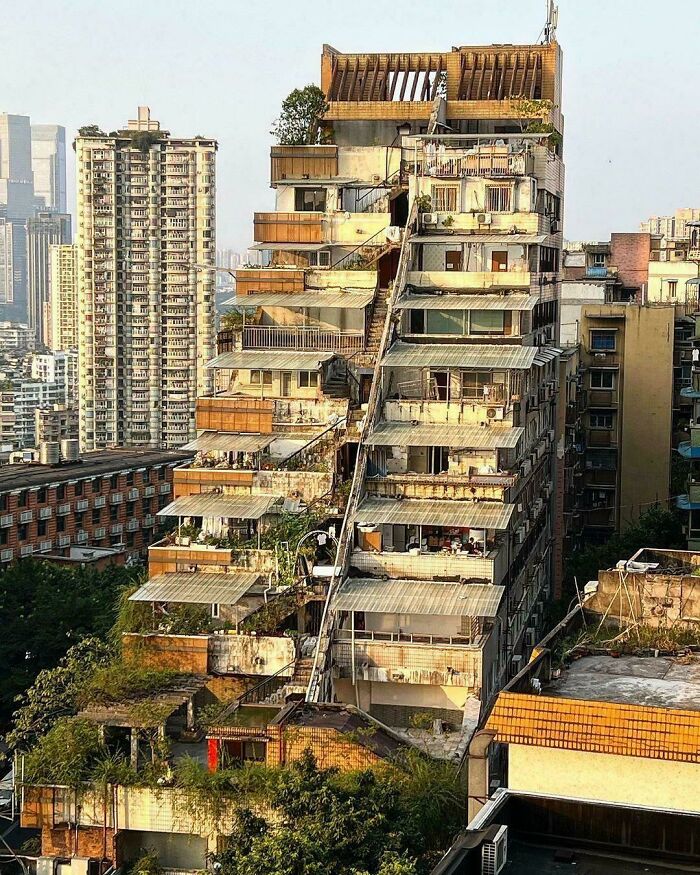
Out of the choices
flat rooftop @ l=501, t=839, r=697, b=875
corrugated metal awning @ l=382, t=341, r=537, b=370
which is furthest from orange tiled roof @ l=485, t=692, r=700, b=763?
corrugated metal awning @ l=382, t=341, r=537, b=370

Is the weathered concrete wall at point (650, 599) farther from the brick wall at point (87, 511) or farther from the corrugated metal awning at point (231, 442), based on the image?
the brick wall at point (87, 511)

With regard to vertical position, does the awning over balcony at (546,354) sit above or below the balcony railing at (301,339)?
below

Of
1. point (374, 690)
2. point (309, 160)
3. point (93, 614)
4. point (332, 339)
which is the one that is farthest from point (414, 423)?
point (93, 614)

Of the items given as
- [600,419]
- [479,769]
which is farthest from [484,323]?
[479,769]

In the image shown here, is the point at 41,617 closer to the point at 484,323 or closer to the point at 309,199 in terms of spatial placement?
the point at 309,199

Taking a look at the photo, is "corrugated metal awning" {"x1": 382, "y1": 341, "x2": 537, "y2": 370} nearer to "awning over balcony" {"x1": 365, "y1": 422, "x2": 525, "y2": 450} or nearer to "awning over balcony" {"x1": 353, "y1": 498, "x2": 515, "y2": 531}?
"awning over balcony" {"x1": 365, "y1": 422, "x2": 525, "y2": 450}

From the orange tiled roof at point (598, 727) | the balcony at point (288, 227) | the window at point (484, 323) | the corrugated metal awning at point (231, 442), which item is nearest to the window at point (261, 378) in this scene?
the corrugated metal awning at point (231, 442)

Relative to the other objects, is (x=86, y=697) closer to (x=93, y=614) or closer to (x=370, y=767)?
(x=370, y=767)

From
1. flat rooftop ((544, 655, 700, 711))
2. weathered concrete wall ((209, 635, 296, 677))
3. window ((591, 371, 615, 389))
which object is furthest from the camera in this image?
window ((591, 371, 615, 389))

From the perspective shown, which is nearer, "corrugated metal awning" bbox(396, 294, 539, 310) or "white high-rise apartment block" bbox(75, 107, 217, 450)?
"corrugated metal awning" bbox(396, 294, 539, 310)
